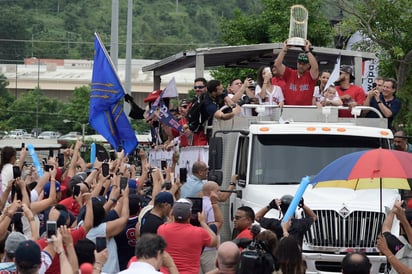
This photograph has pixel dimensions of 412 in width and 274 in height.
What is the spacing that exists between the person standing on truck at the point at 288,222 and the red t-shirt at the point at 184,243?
844 millimetres

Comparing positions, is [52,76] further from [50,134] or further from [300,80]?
[300,80]

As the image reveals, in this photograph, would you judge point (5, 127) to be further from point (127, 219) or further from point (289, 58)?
point (127, 219)

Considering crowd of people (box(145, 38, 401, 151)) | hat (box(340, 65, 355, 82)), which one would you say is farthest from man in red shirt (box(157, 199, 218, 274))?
hat (box(340, 65, 355, 82))

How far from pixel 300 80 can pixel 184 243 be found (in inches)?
247

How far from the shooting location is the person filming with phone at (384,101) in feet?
55.0

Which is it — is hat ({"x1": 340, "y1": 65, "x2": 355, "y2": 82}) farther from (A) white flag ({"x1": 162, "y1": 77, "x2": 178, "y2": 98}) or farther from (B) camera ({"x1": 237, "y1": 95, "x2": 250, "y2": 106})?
(A) white flag ({"x1": 162, "y1": 77, "x2": 178, "y2": 98})

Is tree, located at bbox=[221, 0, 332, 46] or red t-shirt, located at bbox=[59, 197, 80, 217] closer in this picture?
red t-shirt, located at bbox=[59, 197, 80, 217]

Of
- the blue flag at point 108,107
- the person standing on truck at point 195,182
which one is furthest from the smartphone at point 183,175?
the blue flag at point 108,107

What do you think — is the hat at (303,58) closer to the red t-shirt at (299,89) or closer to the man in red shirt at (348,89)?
the red t-shirt at (299,89)

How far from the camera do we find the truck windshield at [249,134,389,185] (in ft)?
50.3

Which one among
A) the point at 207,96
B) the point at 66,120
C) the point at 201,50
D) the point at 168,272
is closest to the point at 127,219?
the point at 168,272

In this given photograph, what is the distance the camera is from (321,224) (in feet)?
47.5

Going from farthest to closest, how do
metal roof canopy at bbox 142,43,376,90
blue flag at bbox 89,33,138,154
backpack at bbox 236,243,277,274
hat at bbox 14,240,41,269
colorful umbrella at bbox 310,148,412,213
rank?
1. blue flag at bbox 89,33,138,154
2. metal roof canopy at bbox 142,43,376,90
3. colorful umbrella at bbox 310,148,412,213
4. backpack at bbox 236,243,277,274
5. hat at bbox 14,240,41,269

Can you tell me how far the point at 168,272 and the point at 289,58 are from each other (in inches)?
364
